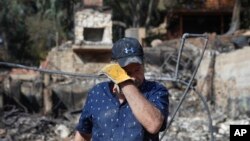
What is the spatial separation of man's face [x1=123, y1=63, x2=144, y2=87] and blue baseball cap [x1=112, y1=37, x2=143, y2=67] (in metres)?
0.02

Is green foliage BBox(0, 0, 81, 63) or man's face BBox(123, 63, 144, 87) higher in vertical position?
man's face BBox(123, 63, 144, 87)

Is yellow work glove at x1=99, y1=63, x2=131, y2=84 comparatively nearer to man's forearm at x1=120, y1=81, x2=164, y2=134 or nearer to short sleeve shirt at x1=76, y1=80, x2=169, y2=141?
man's forearm at x1=120, y1=81, x2=164, y2=134

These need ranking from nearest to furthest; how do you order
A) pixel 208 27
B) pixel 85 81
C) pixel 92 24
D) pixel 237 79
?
pixel 237 79 < pixel 85 81 < pixel 92 24 < pixel 208 27

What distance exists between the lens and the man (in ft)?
7.86

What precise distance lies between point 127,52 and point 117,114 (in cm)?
28

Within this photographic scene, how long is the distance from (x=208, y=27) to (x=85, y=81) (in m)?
11.2

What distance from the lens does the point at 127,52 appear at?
8.19 ft

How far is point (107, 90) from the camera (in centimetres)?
265

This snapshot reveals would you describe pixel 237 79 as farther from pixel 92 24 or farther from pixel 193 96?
pixel 92 24

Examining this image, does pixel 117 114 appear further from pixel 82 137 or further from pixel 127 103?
pixel 82 137

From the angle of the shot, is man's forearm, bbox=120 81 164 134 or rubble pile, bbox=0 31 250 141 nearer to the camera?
Answer: man's forearm, bbox=120 81 164 134

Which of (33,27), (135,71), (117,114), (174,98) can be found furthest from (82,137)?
(33,27)

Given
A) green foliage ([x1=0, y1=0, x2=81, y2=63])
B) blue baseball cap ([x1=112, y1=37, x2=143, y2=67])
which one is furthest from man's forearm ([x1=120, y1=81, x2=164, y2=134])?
green foliage ([x1=0, y1=0, x2=81, y2=63])

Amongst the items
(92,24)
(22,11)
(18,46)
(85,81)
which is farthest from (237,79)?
(22,11)
